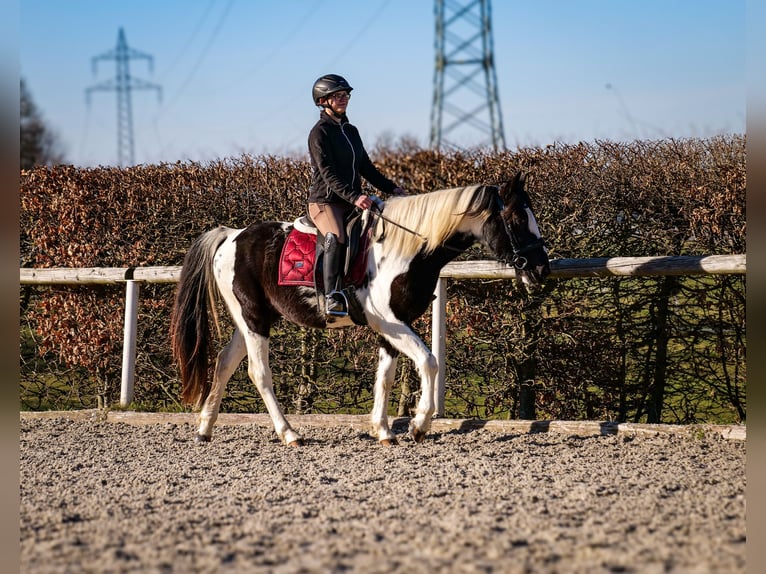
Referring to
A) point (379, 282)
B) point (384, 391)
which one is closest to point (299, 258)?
point (379, 282)

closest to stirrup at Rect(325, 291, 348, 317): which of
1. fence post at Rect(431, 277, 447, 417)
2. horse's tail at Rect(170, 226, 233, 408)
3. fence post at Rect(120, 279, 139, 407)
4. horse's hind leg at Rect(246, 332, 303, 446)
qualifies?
horse's hind leg at Rect(246, 332, 303, 446)

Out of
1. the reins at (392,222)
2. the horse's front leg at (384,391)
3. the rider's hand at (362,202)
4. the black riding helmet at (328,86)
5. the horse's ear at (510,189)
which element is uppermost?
the black riding helmet at (328,86)

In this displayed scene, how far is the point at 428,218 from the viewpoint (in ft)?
21.2

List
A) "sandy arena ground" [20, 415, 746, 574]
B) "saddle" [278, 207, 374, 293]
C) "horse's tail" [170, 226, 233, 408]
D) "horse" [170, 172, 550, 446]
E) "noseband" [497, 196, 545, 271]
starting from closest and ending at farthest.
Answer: "sandy arena ground" [20, 415, 746, 574] < "noseband" [497, 196, 545, 271] < "horse" [170, 172, 550, 446] < "saddle" [278, 207, 374, 293] < "horse's tail" [170, 226, 233, 408]

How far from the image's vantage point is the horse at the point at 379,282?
6.37 metres

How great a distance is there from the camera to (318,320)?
6812 millimetres

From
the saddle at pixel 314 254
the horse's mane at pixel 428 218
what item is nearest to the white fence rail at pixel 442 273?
the horse's mane at pixel 428 218

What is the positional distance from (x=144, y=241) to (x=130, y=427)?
194 cm

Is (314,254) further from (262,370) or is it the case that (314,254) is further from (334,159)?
(262,370)

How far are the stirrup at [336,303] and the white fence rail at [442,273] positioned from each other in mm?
1084

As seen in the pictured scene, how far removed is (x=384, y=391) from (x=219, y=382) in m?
1.41

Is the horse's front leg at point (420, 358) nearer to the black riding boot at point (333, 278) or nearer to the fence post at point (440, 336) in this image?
the black riding boot at point (333, 278)

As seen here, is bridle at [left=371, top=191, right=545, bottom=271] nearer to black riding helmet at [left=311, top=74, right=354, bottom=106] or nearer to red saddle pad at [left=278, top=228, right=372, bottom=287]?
red saddle pad at [left=278, top=228, right=372, bottom=287]

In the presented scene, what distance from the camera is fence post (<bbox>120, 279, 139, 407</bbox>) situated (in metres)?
8.59
